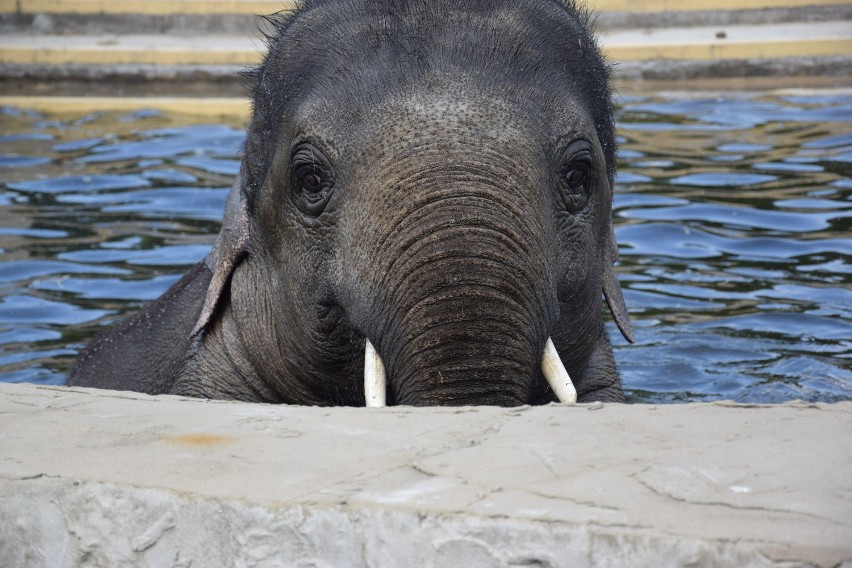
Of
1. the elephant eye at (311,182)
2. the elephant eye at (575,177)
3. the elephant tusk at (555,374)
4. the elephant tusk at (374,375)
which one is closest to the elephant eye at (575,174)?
the elephant eye at (575,177)

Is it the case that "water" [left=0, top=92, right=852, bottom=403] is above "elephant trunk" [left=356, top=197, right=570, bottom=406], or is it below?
above

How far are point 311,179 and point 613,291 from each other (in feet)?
4.82

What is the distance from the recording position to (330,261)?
4.96 m

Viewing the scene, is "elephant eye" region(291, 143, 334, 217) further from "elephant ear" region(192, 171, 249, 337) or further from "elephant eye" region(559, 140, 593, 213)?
"elephant eye" region(559, 140, 593, 213)

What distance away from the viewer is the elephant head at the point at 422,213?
13.9 feet

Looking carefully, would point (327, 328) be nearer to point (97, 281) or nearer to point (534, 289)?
point (534, 289)

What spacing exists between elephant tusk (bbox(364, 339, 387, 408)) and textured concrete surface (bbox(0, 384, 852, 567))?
0.82 m

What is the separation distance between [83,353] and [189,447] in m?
3.91

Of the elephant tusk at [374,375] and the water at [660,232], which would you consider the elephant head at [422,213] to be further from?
the water at [660,232]

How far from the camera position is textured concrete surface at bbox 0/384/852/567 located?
2678 mm

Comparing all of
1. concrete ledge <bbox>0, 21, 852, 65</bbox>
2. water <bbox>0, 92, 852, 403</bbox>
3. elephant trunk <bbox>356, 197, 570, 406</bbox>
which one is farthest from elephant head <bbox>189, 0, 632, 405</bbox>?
concrete ledge <bbox>0, 21, 852, 65</bbox>

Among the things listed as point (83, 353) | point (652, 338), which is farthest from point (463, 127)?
point (652, 338)

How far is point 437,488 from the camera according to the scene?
9.59 ft

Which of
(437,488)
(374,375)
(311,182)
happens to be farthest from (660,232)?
(437,488)
